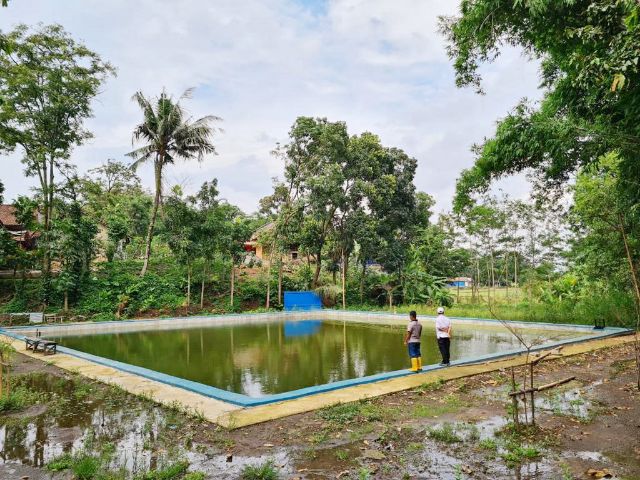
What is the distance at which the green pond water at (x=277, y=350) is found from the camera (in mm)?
9383

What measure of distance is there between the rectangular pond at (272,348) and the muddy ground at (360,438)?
42.8 inches

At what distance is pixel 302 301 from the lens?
24.9 meters

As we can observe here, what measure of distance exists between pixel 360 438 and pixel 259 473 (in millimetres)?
1417

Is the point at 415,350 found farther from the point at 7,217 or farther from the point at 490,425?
the point at 7,217

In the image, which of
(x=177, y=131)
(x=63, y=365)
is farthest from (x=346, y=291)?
(x=63, y=365)

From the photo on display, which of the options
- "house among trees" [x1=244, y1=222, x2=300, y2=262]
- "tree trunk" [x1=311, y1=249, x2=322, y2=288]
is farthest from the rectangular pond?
"house among trees" [x1=244, y1=222, x2=300, y2=262]

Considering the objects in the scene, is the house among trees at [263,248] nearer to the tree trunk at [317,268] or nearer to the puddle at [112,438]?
the tree trunk at [317,268]

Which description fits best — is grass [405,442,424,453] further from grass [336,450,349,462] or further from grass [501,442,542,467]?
grass [501,442,542,467]

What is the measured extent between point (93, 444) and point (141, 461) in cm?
87

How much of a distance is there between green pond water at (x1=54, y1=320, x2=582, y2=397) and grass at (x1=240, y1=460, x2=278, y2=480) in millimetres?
3649

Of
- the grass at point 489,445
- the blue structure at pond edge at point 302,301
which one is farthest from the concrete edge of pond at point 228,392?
the blue structure at pond edge at point 302,301

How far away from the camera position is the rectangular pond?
28.2 feet

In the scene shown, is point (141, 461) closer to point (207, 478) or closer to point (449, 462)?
point (207, 478)

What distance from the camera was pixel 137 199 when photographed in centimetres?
2902
